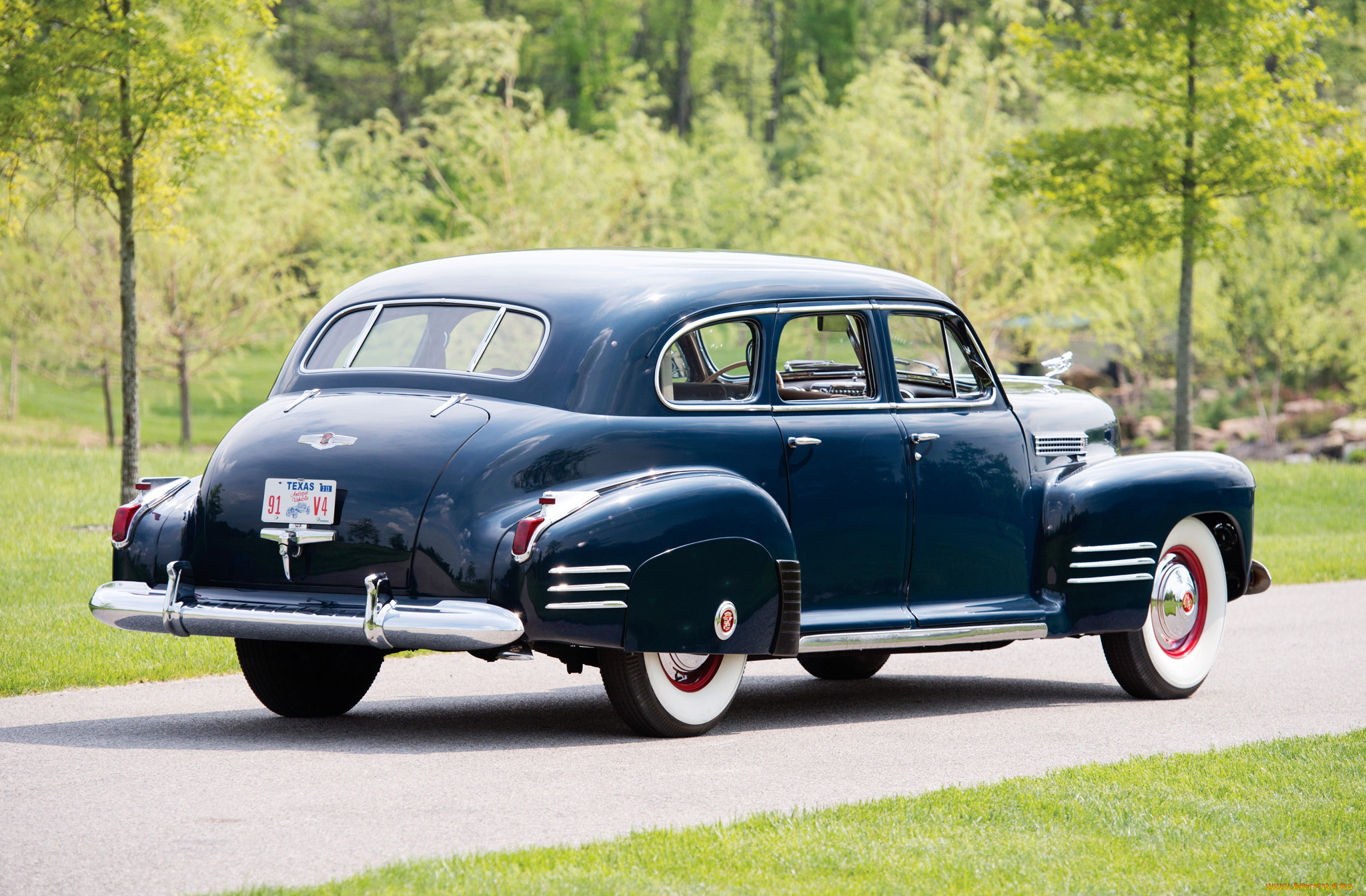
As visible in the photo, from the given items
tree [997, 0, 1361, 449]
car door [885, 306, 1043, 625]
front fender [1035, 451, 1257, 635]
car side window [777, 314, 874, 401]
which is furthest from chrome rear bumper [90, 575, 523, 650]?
tree [997, 0, 1361, 449]

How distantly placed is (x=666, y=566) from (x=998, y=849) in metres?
1.79

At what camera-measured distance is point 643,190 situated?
92.5ft

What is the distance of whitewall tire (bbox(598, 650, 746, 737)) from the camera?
240 inches

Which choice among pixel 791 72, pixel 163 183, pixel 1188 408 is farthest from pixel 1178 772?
pixel 791 72

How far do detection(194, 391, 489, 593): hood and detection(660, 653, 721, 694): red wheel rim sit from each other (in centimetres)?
120

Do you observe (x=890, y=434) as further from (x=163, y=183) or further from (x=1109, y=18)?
(x=1109, y=18)

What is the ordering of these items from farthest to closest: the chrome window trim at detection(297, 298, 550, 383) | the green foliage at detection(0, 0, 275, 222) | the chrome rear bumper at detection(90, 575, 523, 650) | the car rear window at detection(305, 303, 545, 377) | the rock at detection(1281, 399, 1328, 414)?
1. the rock at detection(1281, 399, 1328, 414)
2. the green foliage at detection(0, 0, 275, 222)
3. the car rear window at detection(305, 303, 545, 377)
4. the chrome window trim at detection(297, 298, 550, 383)
5. the chrome rear bumper at detection(90, 575, 523, 650)

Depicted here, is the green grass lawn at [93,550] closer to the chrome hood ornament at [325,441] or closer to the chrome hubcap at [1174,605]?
the chrome hood ornament at [325,441]

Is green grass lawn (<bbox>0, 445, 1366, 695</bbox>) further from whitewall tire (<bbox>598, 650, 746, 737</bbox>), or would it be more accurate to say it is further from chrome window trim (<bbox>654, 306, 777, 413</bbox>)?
chrome window trim (<bbox>654, 306, 777, 413</bbox>)

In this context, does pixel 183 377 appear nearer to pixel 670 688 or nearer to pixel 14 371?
pixel 14 371

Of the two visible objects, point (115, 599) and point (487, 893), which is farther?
point (115, 599)

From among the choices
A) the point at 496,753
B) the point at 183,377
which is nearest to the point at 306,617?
the point at 496,753

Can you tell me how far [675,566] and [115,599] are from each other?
2307 mm

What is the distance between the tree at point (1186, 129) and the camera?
17219 millimetres
